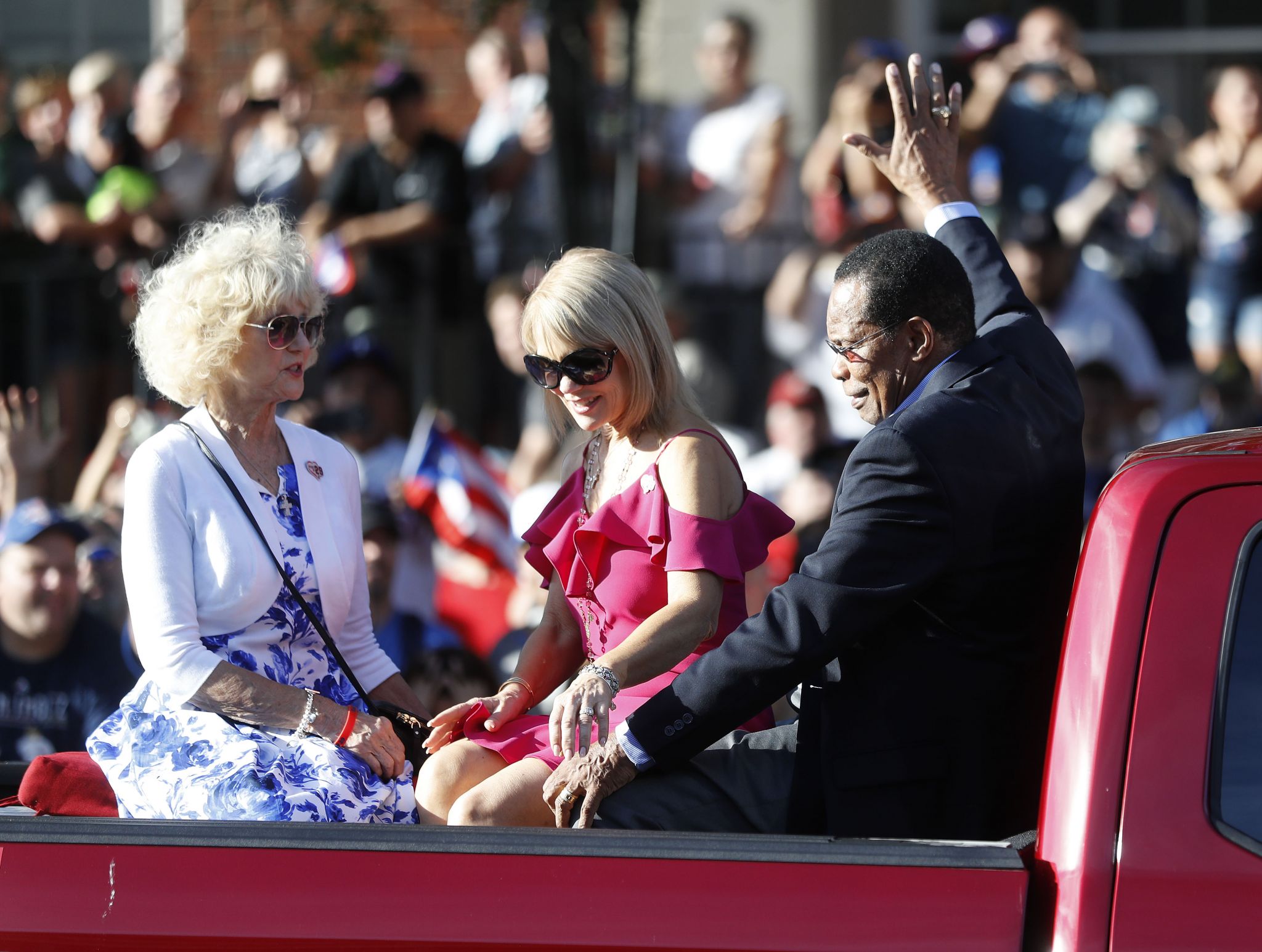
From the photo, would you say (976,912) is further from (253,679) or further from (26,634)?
(26,634)

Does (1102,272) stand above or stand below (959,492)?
above

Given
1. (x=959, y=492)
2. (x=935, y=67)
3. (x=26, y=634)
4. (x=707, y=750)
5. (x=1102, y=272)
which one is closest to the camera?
(x=959, y=492)

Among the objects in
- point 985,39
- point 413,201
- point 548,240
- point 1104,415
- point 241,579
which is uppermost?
point 985,39

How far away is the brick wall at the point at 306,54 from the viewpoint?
31.7 ft

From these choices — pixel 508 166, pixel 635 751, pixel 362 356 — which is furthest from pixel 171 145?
pixel 635 751

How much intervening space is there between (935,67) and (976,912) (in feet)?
6.57

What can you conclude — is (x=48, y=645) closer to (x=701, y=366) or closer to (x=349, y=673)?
(x=349, y=673)

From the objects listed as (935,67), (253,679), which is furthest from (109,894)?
(935,67)

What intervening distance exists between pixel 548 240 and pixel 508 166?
582mm

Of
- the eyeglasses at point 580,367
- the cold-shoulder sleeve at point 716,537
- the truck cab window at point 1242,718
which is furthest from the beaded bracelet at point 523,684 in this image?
the truck cab window at point 1242,718

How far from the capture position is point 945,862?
2334mm

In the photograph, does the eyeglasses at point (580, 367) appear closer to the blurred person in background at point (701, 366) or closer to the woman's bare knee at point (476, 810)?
the woman's bare knee at point (476, 810)

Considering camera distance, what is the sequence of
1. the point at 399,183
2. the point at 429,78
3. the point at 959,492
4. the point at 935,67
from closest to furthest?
the point at 959,492 < the point at 935,67 < the point at 399,183 < the point at 429,78

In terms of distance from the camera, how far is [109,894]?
245 cm
